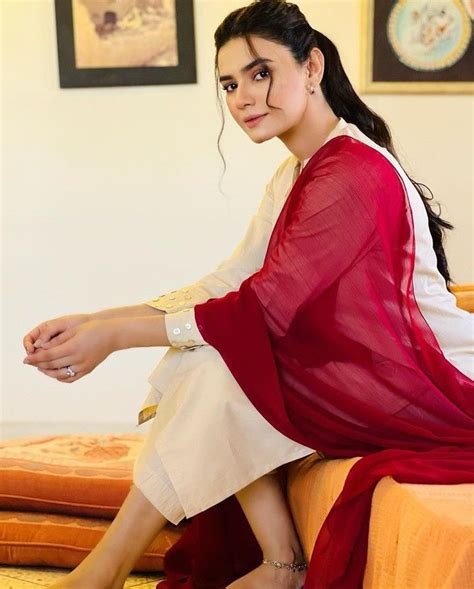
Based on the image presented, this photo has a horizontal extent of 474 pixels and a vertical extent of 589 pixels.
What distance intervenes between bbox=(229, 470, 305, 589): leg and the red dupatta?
144mm

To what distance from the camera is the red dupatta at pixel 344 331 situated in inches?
71.3

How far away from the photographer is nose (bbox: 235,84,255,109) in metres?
2.04

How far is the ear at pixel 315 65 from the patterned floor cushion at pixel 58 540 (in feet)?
3.65

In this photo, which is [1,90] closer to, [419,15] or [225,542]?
[419,15]

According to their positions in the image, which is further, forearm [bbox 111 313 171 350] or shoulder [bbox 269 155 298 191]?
shoulder [bbox 269 155 298 191]

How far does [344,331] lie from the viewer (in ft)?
6.11

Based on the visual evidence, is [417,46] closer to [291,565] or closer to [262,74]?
[262,74]

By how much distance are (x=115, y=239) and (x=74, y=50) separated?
2.47 ft

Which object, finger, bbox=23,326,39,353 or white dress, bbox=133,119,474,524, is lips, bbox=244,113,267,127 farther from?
finger, bbox=23,326,39,353

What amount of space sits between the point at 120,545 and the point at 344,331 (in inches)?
23.1

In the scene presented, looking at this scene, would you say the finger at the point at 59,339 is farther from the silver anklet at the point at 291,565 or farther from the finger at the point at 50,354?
the silver anklet at the point at 291,565

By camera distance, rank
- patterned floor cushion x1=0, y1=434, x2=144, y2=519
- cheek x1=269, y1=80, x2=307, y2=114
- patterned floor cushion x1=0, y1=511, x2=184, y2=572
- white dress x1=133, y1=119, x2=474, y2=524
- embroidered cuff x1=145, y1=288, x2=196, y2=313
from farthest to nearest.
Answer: patterned floor cushion x1=0, y1=434, x2=144, y2=519
patterned floor cushion x1=0, y1=511, x2=184, y2=572
embroidered cuff x1=145, y1=288, x2=196, y2=313
cheek x1=269, y1=80, x2=307, y2=114
white dress x1=133, y1=119, x2=474, y2=524

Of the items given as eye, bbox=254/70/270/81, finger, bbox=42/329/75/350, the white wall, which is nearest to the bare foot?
finger, bbox=42/329/75/350

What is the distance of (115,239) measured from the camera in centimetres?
388
